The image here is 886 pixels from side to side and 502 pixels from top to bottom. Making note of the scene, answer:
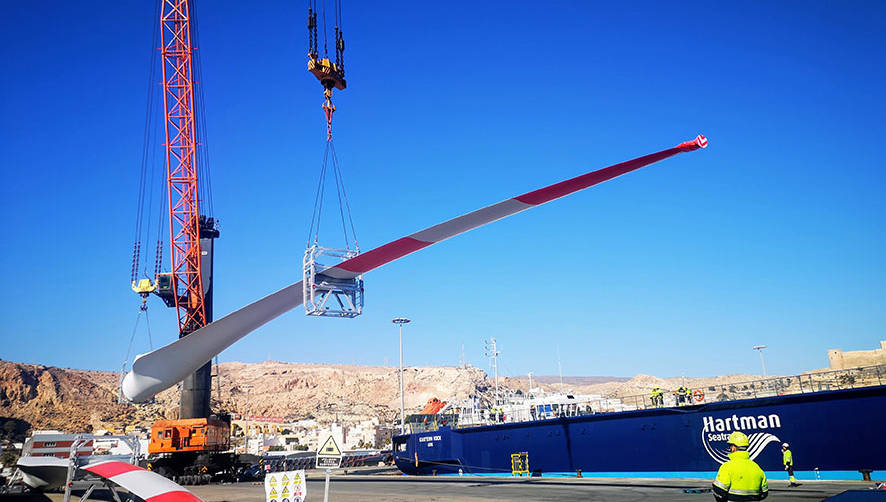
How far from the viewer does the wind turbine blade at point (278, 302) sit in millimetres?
17516

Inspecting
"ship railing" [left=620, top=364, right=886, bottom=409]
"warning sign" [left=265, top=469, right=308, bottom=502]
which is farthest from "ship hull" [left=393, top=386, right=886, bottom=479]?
"warning sign" [left=265, top=469, right=308, bottom=502]

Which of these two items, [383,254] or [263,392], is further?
[263,392]

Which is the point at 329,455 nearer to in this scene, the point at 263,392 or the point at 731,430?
the point at 731,430

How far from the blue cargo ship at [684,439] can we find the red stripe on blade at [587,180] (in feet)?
45.2

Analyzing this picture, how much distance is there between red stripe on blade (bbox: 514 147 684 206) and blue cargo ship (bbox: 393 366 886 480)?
13.8 metres

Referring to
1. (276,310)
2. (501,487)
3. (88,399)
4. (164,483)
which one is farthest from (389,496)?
(88,399)

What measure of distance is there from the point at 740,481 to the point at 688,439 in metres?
23.1

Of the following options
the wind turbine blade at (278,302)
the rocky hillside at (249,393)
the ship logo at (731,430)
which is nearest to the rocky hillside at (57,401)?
the rocky hillside at (249,393)

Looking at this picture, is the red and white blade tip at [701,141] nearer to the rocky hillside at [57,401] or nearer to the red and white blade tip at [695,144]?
the red and white blade tip at [695,144]

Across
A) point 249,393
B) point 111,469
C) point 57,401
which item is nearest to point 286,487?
point 111,469

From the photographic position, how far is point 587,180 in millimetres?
17266

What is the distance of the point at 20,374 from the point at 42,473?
120 meters

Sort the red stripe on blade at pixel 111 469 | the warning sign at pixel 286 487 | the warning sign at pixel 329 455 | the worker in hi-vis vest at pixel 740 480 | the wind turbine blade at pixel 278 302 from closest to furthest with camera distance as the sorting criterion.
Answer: the worker in hi-vis vest at pixel 740 480
the red stripe on blade at pixel 111 469
the warning sign at pixel 286 487
the warning sign at pixel 329 455
the wind turbine blade at pixel 278 302

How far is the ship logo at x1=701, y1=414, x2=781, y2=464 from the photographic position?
24.3m
